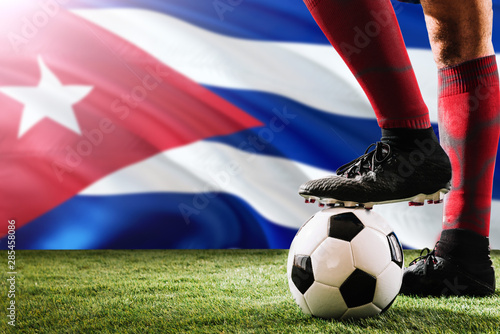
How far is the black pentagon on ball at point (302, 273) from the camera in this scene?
1107mm

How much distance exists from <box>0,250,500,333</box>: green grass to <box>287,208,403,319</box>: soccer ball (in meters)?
0.04

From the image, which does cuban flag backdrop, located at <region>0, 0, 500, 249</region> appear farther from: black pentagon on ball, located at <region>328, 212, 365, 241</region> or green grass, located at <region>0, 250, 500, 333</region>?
black pentagon on ball, located at <region>328, 212, 365, 241</region>

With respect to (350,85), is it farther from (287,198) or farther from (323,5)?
(323,5)

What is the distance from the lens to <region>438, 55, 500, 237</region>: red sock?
1.37 meters

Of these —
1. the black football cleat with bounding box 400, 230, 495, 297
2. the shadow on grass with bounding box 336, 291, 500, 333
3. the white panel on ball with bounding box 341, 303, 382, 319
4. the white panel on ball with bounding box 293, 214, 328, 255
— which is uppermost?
the white panel on ball with bounding box 293, 214, 328, 255

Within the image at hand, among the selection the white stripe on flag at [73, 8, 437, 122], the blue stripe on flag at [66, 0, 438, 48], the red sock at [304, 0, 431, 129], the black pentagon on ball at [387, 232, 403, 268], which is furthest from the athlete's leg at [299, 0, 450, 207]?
the blue stripe on flag at [66, 0, 438, 48]

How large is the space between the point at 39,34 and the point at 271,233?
2.08 metres

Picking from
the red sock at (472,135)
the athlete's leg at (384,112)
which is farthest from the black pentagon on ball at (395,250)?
the red sock at (472,135)

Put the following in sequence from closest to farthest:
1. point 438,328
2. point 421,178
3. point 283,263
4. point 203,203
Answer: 1. point 438,328
2. point 421,178
3. point 283,263
4. point 203,203

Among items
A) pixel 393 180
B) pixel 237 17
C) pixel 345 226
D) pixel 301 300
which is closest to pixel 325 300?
pixel 301 300

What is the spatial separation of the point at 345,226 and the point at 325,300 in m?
0.19

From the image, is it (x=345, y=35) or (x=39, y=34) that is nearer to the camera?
(x=345, y=35)

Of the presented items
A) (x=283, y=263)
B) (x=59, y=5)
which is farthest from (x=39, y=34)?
(x=283, y=263)

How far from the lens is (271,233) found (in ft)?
9.62
